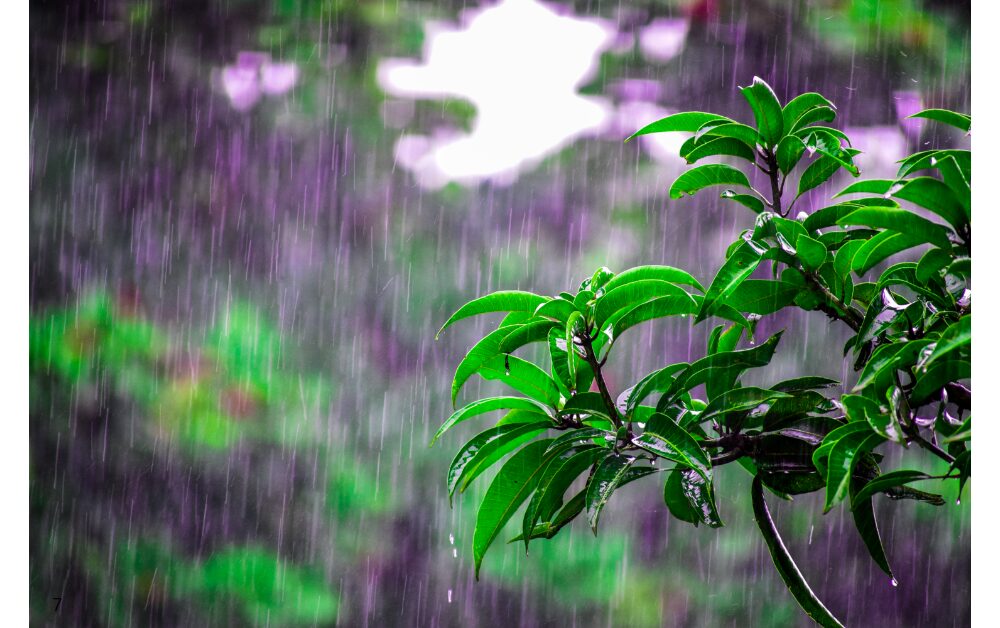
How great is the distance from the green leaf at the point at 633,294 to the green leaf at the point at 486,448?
9 centimetres

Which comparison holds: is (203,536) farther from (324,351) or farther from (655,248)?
(655,248)

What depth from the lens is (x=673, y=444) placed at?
0.46 meters

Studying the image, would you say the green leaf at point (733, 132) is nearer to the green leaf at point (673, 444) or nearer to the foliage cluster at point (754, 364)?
the foliage cluster at point (754, 364)

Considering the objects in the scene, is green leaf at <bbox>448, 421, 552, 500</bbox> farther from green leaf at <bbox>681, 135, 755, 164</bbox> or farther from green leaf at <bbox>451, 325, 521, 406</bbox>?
green leaf at <bbox>681, 135, 755, 164</bbox>

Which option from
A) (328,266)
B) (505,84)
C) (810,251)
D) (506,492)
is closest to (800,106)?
(810,251)

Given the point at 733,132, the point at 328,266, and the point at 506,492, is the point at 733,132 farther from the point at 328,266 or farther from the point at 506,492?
the point at 328,266

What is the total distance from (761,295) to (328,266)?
6.40 ft

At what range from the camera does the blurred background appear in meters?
2.17

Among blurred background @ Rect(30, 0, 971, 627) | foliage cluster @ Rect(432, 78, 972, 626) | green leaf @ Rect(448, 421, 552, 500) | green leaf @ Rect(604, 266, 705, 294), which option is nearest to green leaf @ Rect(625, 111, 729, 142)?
foliage cluster @ Rect(432, 78, 972, 626)

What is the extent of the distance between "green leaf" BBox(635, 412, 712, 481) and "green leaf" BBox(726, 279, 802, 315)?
0.28ft

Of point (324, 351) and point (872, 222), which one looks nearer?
point (872, 222)
